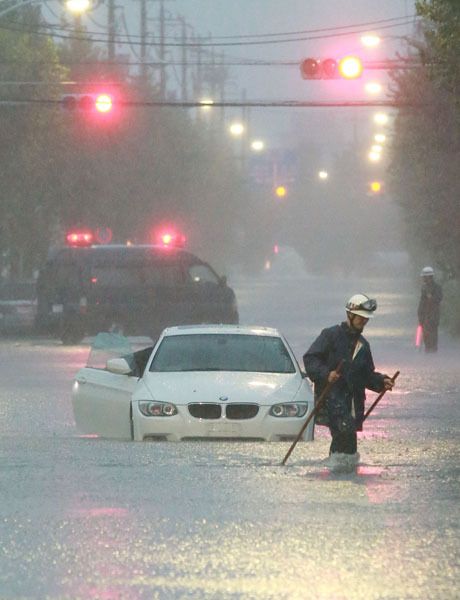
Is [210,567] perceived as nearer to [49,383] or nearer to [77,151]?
[49,383]

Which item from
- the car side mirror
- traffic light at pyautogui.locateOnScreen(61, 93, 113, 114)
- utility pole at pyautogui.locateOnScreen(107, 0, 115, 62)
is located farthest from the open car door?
utility pole at pyautogui.locateOnScreen(107, 0, 115, 62)

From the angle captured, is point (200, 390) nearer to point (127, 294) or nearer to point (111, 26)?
point (127, 294)

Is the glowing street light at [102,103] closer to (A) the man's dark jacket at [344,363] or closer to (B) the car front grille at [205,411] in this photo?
(B) the car front grille at [205,411]

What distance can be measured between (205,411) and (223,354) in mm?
1578

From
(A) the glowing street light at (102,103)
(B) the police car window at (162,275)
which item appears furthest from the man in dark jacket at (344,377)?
(B) the police car window at (162,275)

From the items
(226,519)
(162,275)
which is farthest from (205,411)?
(162,275)

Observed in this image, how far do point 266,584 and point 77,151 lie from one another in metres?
54.1

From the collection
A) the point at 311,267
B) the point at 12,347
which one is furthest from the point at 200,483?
the point at 311,267

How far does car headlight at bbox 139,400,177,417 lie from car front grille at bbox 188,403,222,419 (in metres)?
0.16

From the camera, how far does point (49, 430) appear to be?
754 inches

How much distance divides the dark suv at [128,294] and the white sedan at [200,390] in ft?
67.9

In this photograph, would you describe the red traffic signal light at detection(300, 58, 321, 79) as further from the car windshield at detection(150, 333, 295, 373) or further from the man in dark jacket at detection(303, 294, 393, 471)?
the man in dark jacket at detection(303, 294, 393, 471)

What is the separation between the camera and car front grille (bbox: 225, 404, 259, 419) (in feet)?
53.2

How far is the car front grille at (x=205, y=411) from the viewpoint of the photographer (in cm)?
1622
